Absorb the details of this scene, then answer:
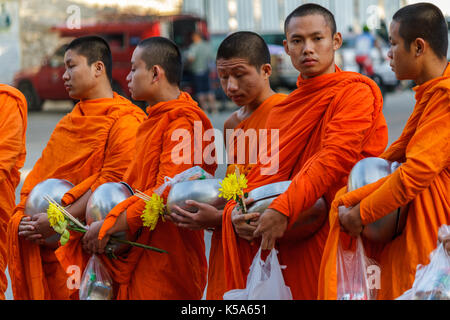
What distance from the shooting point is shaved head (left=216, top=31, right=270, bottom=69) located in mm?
3879

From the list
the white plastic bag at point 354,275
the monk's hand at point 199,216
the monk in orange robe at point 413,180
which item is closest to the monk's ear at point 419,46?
the monk in orange robe at point 413,180

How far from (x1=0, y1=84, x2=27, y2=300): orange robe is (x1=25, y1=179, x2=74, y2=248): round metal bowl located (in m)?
0.32

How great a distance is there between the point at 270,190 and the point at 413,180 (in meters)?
0.65

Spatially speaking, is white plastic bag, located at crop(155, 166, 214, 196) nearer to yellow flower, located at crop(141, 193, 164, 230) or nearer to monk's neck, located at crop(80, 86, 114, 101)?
yellow flower, located at crop(141, 193, 164, 230)

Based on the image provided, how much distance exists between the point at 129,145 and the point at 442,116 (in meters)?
1.97

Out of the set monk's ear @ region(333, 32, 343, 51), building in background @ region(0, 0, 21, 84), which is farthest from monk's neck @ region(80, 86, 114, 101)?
building in background @ region(0, 0, 21, 84)

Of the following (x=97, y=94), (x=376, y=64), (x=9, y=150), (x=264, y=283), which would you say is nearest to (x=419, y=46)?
(x=264, y=283)

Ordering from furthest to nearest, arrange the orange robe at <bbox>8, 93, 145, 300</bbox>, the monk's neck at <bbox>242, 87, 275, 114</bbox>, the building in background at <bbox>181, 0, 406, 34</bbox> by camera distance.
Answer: the building in background at <bbox>181, 0, 406, 34</bbox> → the orange robe at <bbox>8, 93, 145, 300</bbox> → the monk's neck at <bbox>242, 87, 275, 114</bbox>

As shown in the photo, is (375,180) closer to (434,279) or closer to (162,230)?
(434,279)

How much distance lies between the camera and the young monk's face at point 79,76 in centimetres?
438

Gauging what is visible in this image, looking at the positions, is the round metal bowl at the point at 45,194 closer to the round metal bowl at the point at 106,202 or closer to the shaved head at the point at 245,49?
the round metal bowl at the point at 106,202
